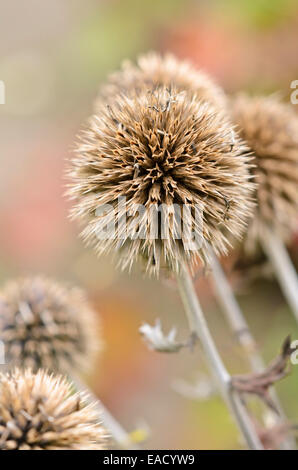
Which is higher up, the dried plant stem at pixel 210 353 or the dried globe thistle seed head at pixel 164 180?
the dried globe thistle seed head at pixel 164 180

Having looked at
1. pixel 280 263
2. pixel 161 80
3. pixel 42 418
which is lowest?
pixel 42 418

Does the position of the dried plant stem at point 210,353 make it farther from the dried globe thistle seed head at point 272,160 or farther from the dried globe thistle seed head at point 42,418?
the dried globe thistle seed head at point 272,160

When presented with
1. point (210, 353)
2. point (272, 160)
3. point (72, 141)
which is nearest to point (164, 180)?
point (210, 353)


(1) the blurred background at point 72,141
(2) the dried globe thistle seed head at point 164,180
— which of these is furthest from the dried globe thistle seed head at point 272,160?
(1) the blurred background at point 72,141

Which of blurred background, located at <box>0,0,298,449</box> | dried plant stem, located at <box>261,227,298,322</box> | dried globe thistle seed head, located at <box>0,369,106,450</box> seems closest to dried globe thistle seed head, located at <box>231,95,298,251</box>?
dried plant stem, located at <box>261,227,298,322</box>

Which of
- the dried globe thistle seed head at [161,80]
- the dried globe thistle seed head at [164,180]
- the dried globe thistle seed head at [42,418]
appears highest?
the dried globe thistle seed head at [161,80]

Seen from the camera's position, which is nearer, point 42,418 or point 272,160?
point 42,418

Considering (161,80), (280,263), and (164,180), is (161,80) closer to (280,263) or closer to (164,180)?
(164,180)
